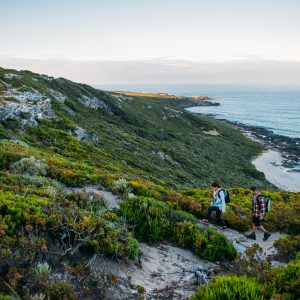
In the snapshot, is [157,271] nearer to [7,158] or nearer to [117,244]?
[117,244]

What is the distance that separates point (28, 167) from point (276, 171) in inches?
1908

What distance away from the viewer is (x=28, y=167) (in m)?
12.1

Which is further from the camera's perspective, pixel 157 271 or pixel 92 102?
pixel 92 102

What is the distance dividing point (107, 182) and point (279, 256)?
6.83 metres

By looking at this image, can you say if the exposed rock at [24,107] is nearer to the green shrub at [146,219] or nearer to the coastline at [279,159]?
the green shrub at [146,219]

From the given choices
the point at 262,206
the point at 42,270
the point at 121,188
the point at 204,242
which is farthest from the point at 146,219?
the point at 262,206

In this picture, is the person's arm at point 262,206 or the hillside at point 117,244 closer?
the hillside at point 117,244

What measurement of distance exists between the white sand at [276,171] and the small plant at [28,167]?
120 feet

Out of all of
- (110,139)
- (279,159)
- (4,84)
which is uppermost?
(4,84)

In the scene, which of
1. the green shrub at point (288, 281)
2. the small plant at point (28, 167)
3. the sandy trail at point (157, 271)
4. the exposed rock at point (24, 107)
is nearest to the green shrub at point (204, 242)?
the sandy trail at point (157, 271)

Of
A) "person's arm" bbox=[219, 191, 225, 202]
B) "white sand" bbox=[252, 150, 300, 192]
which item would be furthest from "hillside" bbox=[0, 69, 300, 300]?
"white sand" bbox=[252, 150, 300, 192]

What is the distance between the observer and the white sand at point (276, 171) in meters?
44.2

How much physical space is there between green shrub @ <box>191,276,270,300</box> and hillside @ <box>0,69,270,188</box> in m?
7.85

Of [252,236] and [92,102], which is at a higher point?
[92,102]
